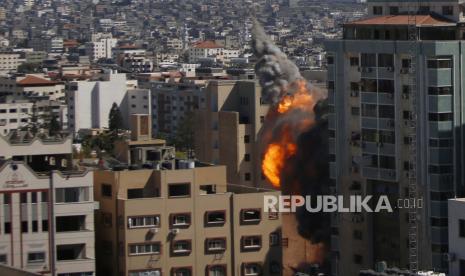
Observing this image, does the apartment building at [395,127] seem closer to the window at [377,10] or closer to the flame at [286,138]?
the window at [377,10]

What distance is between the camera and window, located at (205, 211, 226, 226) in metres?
37.0

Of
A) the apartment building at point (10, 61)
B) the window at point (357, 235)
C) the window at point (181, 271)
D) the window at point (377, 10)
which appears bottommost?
the apartment building at point (10, 61)

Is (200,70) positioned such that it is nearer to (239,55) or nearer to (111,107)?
(111,107)

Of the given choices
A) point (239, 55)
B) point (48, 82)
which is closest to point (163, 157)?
point (48, 82)

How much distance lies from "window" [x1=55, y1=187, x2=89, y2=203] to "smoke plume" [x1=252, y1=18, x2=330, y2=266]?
8.10m

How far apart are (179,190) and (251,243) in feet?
5.67

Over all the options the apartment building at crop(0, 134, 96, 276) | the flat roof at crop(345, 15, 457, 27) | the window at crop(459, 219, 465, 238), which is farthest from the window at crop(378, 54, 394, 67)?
the apartment building at crop(0, 134, 96, 276)

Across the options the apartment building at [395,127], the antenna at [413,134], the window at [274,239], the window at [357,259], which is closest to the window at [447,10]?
the apartment building at [395,127]

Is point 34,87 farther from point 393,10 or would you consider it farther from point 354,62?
point 354,62

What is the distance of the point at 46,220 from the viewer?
35.0 metres

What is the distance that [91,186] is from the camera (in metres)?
35.3

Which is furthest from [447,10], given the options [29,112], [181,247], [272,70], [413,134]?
[29,112]

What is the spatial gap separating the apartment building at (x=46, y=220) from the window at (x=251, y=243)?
3.26m

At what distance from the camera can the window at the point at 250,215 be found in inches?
1464
